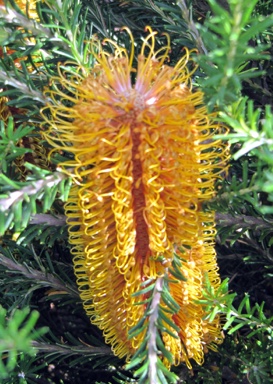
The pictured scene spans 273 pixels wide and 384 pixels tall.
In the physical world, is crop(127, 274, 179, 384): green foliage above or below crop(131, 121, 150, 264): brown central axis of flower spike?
below

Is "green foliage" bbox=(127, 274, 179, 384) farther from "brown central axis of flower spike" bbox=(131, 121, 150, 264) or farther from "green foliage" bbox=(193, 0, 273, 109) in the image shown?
"green foliage" bbox=(193, 0, 273, 109)

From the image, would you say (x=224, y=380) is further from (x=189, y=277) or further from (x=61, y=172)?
(x=61, y=172)

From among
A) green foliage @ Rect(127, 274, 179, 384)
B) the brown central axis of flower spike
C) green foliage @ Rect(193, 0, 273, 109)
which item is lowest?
green foliage @ Rect(127, 274, 179, 384)

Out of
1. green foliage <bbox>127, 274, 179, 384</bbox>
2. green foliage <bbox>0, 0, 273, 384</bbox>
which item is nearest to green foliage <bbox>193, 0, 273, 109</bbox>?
green foliage <bbox>0, 0, 273, 384</bbox>

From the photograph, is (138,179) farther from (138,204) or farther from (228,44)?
(228,44)

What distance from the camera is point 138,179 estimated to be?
22.7 inches

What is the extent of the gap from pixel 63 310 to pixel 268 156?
580 mm

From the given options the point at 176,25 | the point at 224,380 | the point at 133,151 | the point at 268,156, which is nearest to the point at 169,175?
the point at 133,151

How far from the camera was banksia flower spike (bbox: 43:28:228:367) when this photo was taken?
0.56m

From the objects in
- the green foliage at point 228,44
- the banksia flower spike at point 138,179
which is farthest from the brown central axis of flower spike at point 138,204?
the green foliage at point 228,44

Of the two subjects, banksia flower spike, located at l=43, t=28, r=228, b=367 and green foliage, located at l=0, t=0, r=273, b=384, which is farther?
banksia flower spike, located at l=43, t=28, r=228, b=367

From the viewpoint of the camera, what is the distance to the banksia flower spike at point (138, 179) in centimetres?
56

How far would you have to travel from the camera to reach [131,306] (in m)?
0.64

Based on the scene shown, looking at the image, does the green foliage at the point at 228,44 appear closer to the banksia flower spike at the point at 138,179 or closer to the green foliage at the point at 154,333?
the banksia flower spike at the point at 138,179
